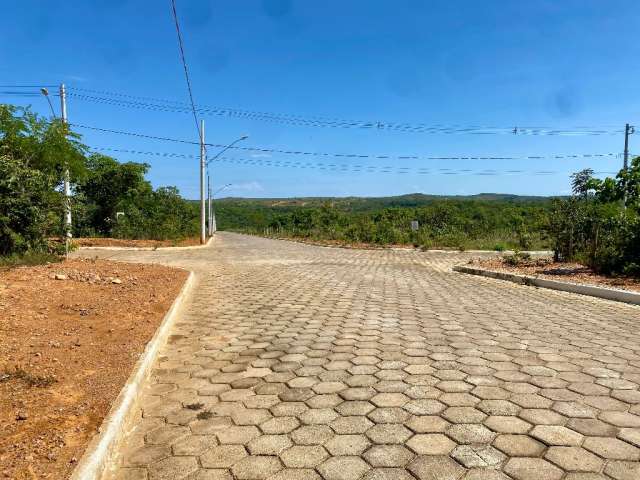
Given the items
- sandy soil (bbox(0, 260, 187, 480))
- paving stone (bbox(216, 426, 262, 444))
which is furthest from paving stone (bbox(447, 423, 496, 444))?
sandy soil (bbox(0, 260, 187, 480))

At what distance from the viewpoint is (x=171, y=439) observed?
297 cm

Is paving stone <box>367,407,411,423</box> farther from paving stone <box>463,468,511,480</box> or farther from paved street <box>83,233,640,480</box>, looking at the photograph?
paving stone <box>463,468,511,480</box>

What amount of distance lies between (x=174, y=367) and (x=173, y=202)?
44.7 meters

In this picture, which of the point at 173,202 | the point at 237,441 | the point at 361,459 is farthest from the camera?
the point at 173,202

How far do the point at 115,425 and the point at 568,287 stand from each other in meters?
9.08

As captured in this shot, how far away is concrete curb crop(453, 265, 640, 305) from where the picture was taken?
802 centimetres

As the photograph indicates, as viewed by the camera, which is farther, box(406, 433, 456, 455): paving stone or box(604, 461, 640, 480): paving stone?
box(406, 433, 456, 455): paving stone

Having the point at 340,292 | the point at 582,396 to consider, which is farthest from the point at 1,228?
the point at 582,396

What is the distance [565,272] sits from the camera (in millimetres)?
11172

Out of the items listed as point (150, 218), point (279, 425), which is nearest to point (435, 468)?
point (279, 425)

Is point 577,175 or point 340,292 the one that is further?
point 577,175

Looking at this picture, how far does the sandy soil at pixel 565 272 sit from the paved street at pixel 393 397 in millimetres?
2310

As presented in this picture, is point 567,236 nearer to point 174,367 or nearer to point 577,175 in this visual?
point 577,175

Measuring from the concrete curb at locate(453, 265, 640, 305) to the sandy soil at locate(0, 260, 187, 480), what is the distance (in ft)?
25.3
